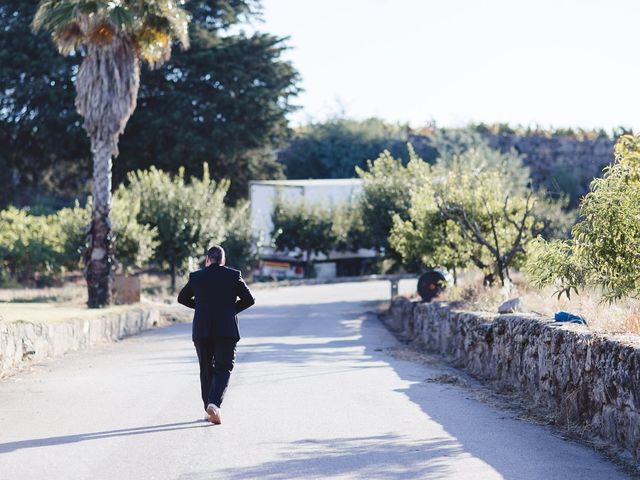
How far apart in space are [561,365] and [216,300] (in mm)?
3999

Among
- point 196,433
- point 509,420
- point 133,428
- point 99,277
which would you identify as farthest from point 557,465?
point 99,277

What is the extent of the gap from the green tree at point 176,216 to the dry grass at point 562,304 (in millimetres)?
14069

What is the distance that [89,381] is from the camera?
1463 cm

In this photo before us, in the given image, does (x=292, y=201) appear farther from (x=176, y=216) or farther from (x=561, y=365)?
(x=561, y=365)

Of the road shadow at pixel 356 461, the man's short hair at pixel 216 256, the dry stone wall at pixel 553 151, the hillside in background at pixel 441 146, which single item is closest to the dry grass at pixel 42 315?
the man's short hair at pixel 216 256

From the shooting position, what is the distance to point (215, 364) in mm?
11047

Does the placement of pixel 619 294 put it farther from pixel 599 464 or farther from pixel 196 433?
pixel 196 433

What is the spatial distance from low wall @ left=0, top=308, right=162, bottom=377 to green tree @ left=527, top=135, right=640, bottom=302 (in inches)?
327

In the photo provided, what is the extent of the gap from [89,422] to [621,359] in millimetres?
5569

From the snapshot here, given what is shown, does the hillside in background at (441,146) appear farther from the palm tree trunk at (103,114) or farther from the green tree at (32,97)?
the palm tree trunk at (103,114)

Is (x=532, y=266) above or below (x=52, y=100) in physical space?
below

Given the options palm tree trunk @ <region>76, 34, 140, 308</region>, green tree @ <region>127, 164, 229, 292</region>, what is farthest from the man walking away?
green tree @ <region>127, 164, 229, 292</region>

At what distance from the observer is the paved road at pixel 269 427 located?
8.55 metres

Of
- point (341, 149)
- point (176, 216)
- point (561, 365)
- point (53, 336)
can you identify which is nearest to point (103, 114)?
point (53, 336)
